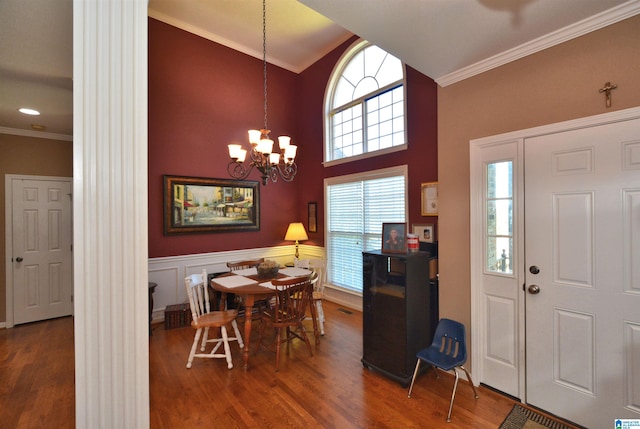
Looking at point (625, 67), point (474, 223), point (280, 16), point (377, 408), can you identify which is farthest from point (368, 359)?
point (280, 16)

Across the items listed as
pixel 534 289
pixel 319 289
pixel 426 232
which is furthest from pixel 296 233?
pixel 534 289

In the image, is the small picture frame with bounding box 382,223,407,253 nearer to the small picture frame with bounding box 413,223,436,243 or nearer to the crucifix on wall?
the small picture frame with bounding box 413,223,436,243

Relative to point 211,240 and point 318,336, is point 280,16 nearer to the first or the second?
point 211,240

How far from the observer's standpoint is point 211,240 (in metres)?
4.53

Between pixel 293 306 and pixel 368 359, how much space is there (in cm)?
91

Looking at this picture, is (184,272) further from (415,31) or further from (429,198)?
(415,31)

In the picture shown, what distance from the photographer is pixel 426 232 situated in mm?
3389

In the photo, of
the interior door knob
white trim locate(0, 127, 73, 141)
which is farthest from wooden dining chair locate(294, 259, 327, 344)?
white trim locate(0, 127, 73, 141)

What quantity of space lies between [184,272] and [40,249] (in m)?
2.14

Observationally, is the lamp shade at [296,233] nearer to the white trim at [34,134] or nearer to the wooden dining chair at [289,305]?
the wooden dining chair at [289,305]

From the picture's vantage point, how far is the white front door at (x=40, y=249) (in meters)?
4.02

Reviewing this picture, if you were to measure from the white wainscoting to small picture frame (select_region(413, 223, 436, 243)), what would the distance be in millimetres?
1503

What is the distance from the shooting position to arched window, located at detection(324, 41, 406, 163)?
3924 mm

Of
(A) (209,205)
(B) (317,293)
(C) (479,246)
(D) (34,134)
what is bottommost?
(B) (317,293)
